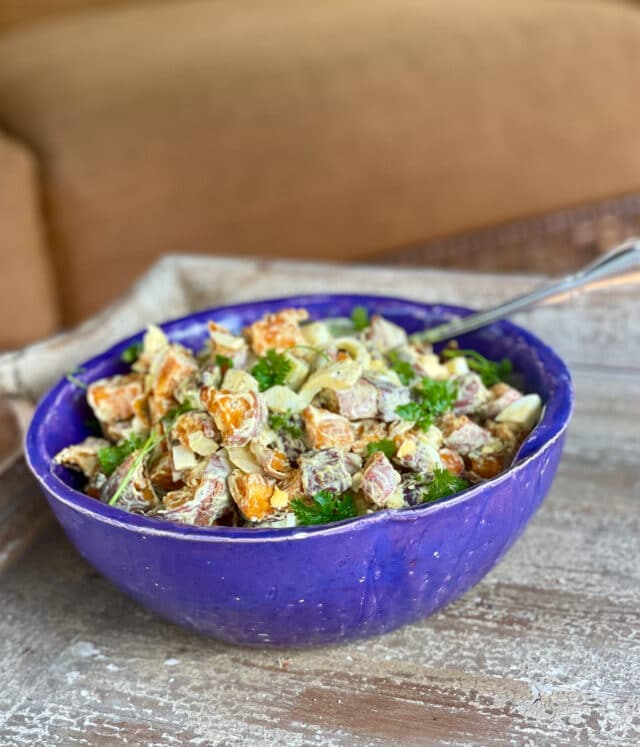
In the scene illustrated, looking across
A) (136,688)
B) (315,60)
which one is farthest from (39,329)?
(136,688)

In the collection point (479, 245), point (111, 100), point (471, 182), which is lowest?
point (479, 245)

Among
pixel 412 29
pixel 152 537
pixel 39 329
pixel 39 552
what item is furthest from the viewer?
pixel 412 29

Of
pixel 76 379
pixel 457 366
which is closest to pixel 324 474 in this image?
pixel 457 366

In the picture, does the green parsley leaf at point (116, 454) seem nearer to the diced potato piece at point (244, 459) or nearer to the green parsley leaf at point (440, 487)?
the diced potato piece at point (244, 459)

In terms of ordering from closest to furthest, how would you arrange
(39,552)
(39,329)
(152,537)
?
(152,537) → (39,552) → (39,329)

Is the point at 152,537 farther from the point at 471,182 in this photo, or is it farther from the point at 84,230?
the point at 471,182

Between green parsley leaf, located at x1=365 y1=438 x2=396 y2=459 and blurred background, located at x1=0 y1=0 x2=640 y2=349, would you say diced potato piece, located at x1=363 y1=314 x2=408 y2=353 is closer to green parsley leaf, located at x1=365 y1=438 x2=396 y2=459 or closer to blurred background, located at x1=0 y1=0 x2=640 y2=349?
green parsley leaf, located at x1=365 y1=438 x2=396 y2=459

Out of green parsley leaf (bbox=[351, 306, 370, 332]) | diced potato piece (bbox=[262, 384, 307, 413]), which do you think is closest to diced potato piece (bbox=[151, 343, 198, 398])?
diced potato piece (bbox=[262, 384, 307, 413])

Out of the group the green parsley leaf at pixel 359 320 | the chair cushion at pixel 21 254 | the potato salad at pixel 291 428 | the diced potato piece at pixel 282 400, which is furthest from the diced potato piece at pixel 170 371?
the chair cushion at pixel 21 254
